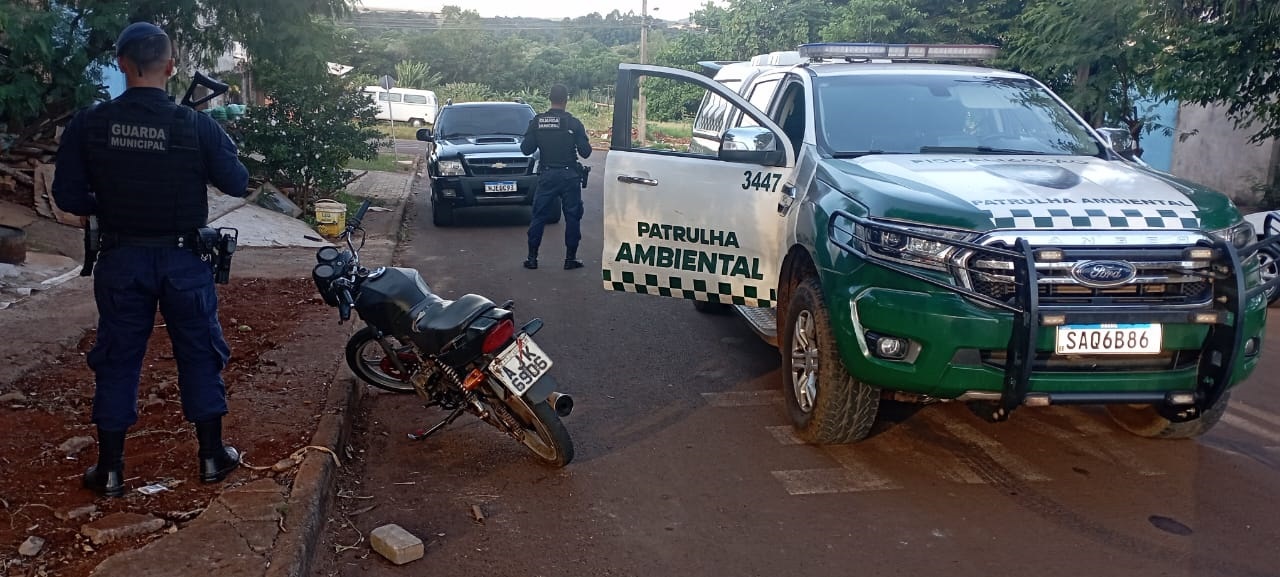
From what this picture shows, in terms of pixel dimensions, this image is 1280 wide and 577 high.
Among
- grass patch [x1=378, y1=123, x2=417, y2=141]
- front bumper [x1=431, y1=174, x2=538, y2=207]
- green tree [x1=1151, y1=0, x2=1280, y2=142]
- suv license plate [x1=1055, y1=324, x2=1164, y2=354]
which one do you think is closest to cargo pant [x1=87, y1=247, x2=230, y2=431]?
suv license plate [x1=1055, y1=324, x2=1164, y2=354]

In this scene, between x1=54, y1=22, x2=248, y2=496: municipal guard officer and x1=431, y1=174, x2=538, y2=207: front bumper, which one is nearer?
x1=54, y1=22, x2=248, y2=496: municipal guard officer

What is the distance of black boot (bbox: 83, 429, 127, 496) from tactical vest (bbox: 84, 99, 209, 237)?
2.66 feet

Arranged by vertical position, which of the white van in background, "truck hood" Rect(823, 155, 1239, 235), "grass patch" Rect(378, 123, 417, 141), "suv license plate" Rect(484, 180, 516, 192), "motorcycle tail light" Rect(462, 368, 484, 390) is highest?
"truck hood" Rect(823, 155, 1239, 235)

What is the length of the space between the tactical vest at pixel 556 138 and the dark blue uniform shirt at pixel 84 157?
21.1ft

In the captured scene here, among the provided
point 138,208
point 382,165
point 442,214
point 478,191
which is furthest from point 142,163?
point 382,165

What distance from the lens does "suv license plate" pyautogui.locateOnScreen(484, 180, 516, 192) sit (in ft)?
44.5

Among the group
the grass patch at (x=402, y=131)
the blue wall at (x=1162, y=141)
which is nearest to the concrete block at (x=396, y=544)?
the blue wall at (x=1162, y=141)

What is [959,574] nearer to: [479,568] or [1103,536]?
[1103,536]

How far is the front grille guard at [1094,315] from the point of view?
4.15 metres

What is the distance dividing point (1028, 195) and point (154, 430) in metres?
4.13

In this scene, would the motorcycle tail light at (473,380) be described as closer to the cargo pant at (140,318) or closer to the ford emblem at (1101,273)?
the cargo pant at (140,318)

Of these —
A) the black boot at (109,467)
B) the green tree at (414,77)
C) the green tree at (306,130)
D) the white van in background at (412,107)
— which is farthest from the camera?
the green tree at (414,77)

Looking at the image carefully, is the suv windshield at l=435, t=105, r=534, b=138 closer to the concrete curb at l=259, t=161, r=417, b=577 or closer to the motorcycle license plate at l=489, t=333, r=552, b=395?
the concrete curb at l=259, t=161, r=417, b=577

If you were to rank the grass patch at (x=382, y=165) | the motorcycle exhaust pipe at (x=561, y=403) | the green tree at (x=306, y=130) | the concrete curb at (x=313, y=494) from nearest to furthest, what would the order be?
the concrete curb at (x=313, y=494)
the motorcycle exhaust pipe at (x=561, y=403)
the green tree at (x=306, y=130)
the grass patch at (x=382, y=165)
